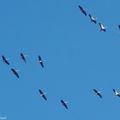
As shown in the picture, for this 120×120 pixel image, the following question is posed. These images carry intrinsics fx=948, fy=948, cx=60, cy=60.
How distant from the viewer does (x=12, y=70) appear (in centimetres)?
17588

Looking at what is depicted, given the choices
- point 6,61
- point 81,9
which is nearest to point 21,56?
point 6,61

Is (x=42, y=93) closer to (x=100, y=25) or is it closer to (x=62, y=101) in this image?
(x=62, y=101)

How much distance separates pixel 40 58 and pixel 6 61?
7.82m

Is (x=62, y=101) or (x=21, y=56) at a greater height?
(x=21, y=56)

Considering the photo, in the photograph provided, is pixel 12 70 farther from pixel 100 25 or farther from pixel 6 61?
pixel 100 25

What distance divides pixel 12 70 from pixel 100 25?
1832 cm

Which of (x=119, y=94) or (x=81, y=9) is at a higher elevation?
(x=81, y=9)

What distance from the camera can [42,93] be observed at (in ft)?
590

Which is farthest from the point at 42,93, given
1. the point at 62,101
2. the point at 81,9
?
the point at 81,9

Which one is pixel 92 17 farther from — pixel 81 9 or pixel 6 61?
pixel 6 61

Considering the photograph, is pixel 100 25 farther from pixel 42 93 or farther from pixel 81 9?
pixel 42 93

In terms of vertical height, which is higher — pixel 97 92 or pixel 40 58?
pixel 40 58

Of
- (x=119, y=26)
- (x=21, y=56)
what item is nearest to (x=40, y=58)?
(x=21, y=56)

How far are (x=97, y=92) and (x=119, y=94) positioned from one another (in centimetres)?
424
